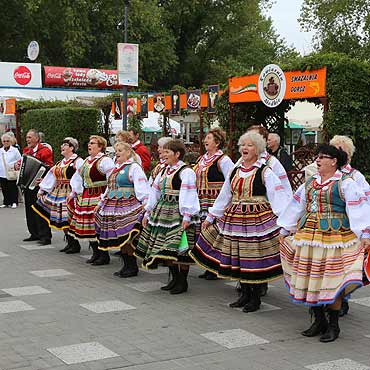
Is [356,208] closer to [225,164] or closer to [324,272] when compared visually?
[324,272]

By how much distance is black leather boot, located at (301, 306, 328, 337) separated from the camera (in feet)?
18.5

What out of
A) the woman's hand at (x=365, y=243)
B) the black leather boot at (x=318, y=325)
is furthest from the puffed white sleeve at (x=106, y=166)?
the woman's hand at (x=365, y=243)

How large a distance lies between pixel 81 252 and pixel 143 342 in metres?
4.53

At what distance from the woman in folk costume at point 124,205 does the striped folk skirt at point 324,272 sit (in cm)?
262

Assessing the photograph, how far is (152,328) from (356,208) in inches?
77.1

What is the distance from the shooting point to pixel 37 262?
9.02m

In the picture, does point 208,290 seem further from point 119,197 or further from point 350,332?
point 350,332

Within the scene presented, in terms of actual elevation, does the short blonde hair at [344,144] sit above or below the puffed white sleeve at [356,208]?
above

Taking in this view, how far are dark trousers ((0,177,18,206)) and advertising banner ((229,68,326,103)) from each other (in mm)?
5250

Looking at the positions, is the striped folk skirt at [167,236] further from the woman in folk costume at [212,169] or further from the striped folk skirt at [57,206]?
the striped folk skirt at [57,206]

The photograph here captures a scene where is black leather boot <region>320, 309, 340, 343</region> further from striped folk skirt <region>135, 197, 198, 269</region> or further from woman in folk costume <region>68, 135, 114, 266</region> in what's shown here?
woman in folk costume <region>68, 135, 114, 266</region>

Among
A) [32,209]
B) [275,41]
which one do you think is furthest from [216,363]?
[275,41]

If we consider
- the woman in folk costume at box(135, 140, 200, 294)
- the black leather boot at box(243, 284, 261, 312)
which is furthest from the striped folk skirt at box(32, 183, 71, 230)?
the black leather boot at box(243, 284, 261, 312)

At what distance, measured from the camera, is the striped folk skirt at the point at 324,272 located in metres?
5.38
